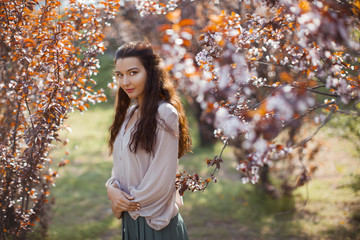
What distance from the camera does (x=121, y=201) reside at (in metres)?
2.14

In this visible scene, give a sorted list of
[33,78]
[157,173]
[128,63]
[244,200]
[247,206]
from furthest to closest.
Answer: [244,200] → [247,206] → [33,78] → [128,63] → [157,173]

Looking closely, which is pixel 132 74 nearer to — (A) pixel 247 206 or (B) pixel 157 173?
(B) pixel 157 173

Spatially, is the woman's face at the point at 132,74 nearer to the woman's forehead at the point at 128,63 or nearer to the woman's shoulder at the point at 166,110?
the woman's forehead at the point at 128,63

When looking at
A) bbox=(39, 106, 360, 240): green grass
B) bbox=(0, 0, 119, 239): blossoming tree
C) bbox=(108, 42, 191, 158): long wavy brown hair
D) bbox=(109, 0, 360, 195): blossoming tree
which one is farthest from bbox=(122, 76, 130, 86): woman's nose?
bbox=(39, 106, 360, 240): green grass

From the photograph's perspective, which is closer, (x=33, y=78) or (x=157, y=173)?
(x=157, y=173)

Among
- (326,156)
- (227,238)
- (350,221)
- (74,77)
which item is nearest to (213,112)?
(74,77)

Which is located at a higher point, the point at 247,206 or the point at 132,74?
the point at 132,74

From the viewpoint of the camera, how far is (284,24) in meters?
2.34

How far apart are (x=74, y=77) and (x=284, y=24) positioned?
1707mm

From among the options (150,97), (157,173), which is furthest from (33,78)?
(157,173)

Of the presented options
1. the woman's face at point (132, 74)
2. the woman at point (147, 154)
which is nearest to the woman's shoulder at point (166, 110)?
the woman at point (147, 154)

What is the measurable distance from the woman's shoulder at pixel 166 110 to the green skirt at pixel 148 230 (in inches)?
24.9

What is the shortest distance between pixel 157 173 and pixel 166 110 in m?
0.37

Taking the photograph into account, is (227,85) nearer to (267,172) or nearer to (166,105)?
(166,105)
